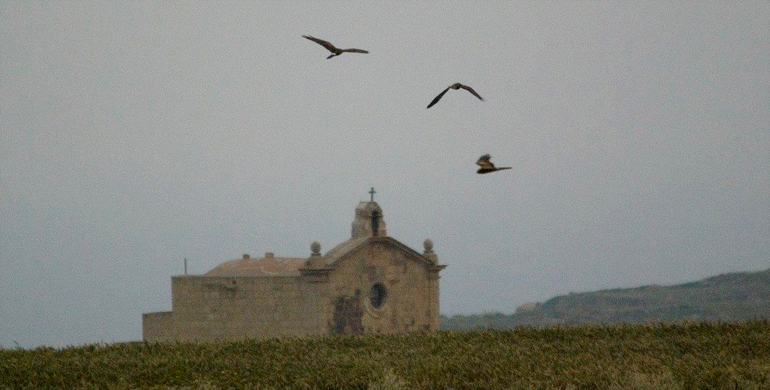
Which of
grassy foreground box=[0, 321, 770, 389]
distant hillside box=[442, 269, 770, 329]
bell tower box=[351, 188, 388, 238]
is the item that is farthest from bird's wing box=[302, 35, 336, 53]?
distant hillside box=[442, 269, 770, 329]

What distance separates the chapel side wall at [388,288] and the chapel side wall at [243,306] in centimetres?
Result: 89

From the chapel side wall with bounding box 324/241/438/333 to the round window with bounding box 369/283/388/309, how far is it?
6.0 inches

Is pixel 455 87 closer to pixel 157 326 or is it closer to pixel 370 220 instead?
pixel 370 220

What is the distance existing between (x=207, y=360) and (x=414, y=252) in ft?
85.7

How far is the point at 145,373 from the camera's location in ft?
69.8

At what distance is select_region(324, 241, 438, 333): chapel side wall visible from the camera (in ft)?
153

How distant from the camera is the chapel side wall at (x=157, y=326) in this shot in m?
46.4

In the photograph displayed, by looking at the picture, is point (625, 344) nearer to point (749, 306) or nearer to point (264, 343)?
point (264, 343)

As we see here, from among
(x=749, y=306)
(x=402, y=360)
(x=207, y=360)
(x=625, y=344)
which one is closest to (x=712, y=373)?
(x=625, y=344)

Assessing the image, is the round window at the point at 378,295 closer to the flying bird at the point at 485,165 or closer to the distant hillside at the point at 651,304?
the flying bird at the point at 485,165

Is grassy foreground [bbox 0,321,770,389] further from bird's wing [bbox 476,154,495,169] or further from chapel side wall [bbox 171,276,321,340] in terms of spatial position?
chapel side wall [bbox 171,276,321,340]

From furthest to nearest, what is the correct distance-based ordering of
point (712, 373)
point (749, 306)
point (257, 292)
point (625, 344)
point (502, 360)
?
point (749, 306)
point (257, 292)
point (625, 344)
point (502, 360)
point (712, 373)

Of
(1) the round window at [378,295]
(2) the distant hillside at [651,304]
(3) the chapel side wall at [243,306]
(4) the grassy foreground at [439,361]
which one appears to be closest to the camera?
(4) the grassy foreground at [439,361]

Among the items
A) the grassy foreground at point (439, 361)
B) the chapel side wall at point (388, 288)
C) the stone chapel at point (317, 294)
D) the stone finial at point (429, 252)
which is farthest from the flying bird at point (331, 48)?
the stone finial at point (429, 252)
